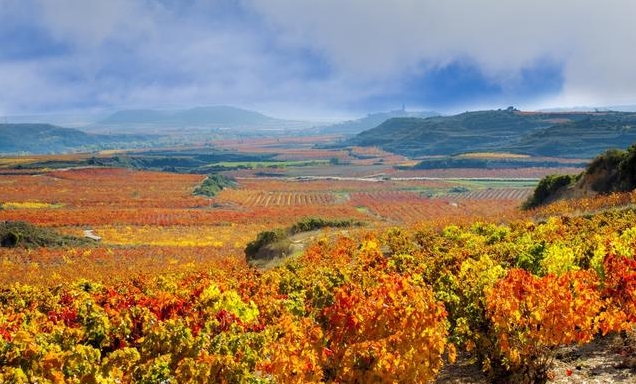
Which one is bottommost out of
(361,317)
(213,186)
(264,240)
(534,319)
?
(264,240)

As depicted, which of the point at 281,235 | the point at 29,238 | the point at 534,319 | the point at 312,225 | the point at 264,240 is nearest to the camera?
the point at 534,319

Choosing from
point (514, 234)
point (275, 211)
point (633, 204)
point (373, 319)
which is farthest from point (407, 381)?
point (275, 211)

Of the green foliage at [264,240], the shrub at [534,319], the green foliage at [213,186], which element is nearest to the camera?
the shrub at [534,319]

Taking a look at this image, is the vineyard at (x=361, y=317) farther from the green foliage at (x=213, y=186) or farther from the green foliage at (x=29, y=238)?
the green foliage at (x=213, y=186)

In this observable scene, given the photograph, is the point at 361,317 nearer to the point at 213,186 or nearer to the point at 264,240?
the point at 264,240

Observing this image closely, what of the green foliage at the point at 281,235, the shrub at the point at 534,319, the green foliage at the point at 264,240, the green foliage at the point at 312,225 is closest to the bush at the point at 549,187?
the green foliage at the point at 281,235

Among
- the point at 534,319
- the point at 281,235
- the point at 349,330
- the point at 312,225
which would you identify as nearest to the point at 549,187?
the point at 312,225

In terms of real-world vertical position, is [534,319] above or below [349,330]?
above

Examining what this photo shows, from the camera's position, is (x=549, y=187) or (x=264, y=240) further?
(x=549, y=187)

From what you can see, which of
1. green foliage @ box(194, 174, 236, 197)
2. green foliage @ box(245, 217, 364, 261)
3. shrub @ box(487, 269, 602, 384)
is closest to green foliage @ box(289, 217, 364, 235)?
green foliage @ box(245, 217, 364, 261)

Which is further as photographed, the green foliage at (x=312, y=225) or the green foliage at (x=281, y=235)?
the green foliage at (x=312, y=225)

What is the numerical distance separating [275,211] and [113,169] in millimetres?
106680

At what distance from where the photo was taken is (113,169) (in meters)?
177

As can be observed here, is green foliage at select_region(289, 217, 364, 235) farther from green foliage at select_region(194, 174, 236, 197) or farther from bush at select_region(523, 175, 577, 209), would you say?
green foliage at select_region(194, 174, 236, 197)
